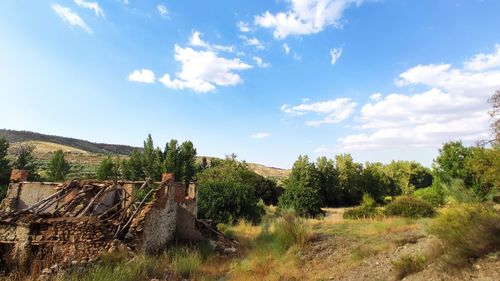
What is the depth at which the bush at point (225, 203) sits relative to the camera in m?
21.2

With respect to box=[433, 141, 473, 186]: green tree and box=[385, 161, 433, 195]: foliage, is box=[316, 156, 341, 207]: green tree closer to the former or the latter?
box=[385, 161, 433, 195]: foliage

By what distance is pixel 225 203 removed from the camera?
2155cm

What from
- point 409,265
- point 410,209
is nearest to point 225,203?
point 410,209

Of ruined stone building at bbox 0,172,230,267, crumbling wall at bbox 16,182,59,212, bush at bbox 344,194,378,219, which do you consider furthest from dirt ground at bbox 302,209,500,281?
crumbling wall at bbox 16,182,59,212

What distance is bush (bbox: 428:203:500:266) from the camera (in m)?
6.62

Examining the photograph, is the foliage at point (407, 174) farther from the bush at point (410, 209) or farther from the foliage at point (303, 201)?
the bush at point (410, 209)

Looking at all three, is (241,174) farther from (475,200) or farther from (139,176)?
(475,200)

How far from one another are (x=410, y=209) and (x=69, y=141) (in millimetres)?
101045

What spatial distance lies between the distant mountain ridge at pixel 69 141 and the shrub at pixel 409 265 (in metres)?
90.5

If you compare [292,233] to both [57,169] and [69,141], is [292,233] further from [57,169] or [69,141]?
[69,141]

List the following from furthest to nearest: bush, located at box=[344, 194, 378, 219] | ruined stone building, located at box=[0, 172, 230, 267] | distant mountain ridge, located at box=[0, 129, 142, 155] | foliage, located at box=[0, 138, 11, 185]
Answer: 1. distant mountain ridge, located at box=[0, 129, 142, 155]
2. foliage, located at box=[0, 138, 11, 185]
3. bush, located at box=[344, 194, 378, 219]
4. ruined stone building, located at box=[0, 172, 230, 267]

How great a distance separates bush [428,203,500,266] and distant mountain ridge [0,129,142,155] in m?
91.1

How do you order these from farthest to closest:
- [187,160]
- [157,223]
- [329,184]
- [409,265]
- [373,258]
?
[329,184] < [187,160] < [157,223] < [373,258] < [409,265]

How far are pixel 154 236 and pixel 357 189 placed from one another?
131 ft
